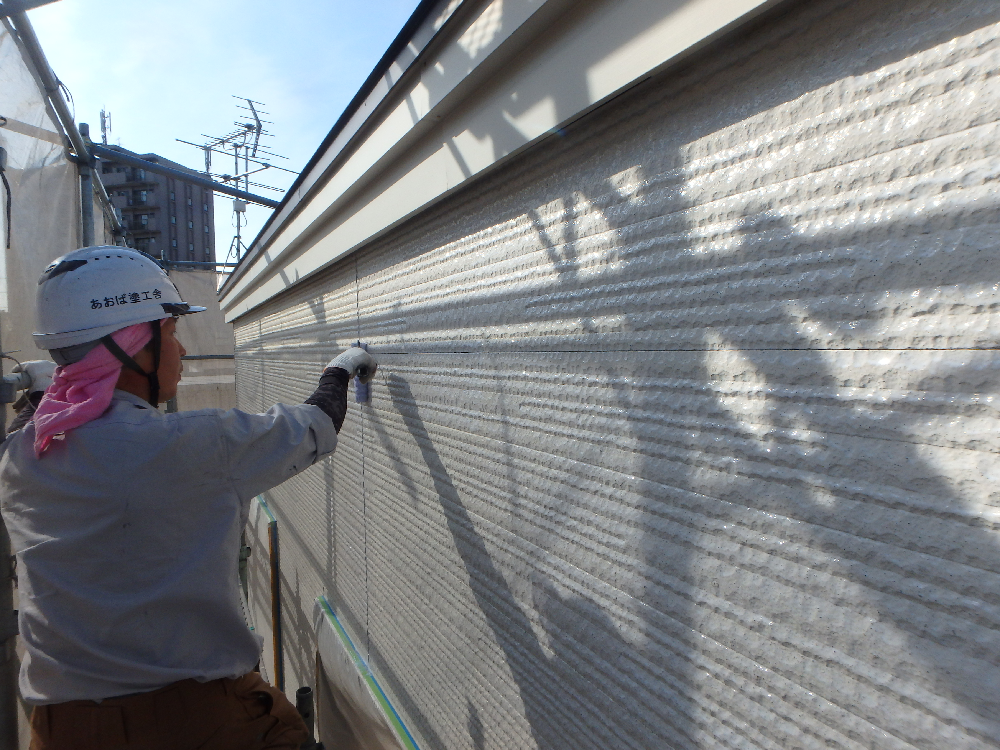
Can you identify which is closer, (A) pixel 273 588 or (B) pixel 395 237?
(B) pixel 395 237

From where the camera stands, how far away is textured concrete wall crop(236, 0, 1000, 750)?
2.39ft

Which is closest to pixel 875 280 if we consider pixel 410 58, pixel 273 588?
pixel 410 58

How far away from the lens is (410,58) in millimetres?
1904

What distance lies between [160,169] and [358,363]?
5.24 meters

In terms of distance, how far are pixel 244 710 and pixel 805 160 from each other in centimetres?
227

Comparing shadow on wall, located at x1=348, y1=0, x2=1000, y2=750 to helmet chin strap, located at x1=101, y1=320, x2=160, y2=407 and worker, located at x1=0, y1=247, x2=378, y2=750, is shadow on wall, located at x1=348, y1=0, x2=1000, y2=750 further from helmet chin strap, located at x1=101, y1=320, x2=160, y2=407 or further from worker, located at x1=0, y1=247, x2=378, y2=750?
helmet chin strap, located at x1=101, y1=320, x2=160, y2=407

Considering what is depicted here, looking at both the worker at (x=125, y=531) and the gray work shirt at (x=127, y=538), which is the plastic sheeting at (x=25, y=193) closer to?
the worker at (x=125, y=531)

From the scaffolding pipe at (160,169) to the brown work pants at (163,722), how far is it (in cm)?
397

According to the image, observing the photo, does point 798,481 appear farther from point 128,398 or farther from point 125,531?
point 128,398

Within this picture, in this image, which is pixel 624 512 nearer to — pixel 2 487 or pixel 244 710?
pixel 244 710

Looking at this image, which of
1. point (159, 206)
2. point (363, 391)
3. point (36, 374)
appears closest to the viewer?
point (36, 374)

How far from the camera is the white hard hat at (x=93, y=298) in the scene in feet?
6.15

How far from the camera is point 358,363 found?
258cm

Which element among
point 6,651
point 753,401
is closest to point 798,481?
point 753,401
